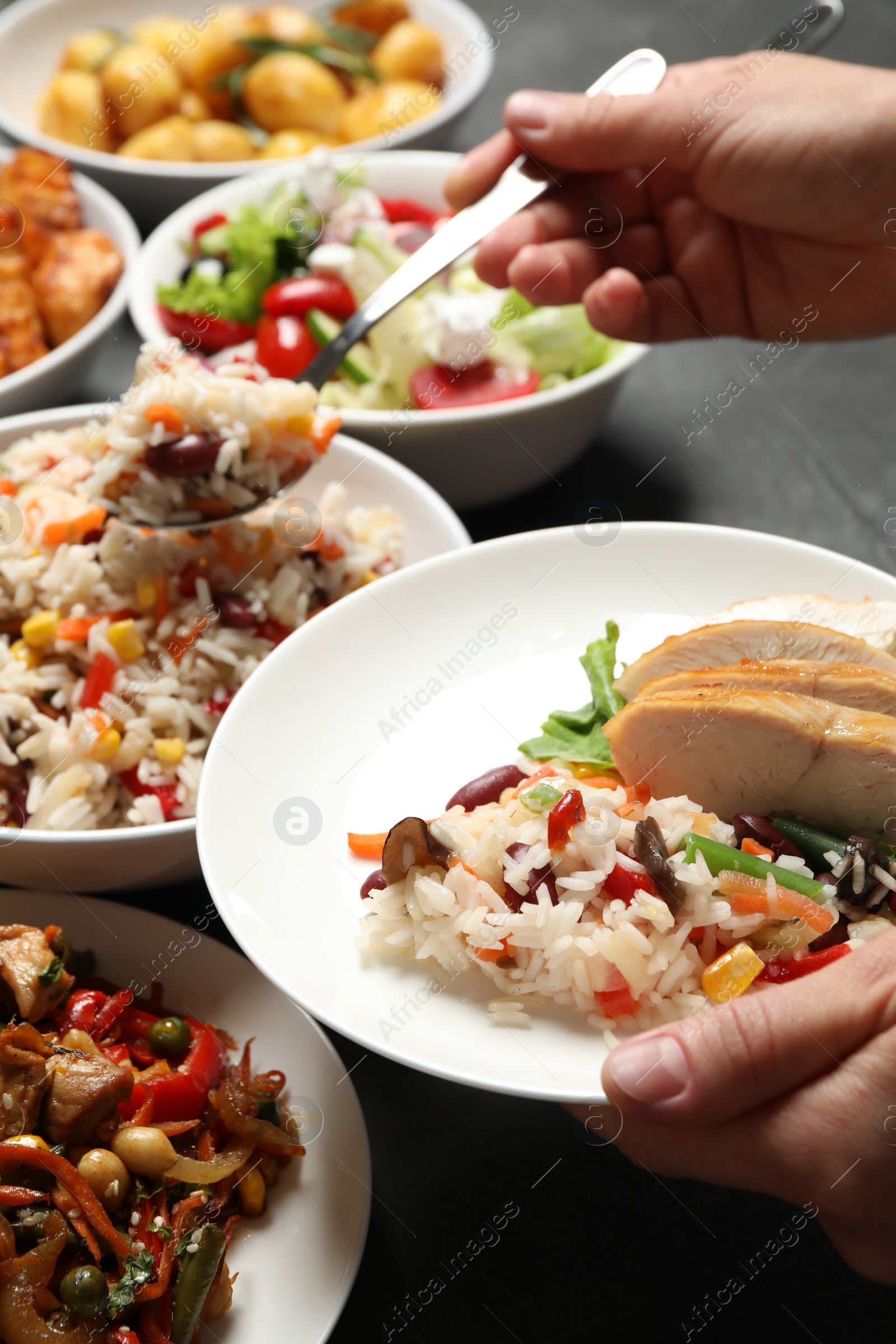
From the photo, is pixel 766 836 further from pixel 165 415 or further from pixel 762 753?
pixel 165 415

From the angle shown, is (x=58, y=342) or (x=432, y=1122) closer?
(x=432, y=1122)

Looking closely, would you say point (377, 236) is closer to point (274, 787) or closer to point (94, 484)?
point (94, 484)

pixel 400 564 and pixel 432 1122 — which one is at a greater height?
pixel 400 564

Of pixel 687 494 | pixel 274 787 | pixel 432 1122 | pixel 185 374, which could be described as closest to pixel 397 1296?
pixel 432 1122

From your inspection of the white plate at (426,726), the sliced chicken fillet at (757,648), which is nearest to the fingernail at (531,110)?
the white plate at (426,726)

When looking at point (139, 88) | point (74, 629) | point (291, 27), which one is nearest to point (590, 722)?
point (74, 629)

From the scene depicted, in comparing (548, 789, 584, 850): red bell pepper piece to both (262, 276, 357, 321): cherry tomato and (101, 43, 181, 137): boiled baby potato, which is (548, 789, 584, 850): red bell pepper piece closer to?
(262, 276, 357, 321): cherry tomato

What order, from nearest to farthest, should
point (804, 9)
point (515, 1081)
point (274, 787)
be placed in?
point (515, 1081), point (274, 787), point (804, 9)
